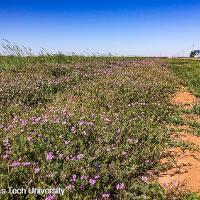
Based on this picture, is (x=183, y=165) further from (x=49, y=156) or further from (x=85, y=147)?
(x=49, y=156)

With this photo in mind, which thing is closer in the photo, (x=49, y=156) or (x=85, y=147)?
(x=49, y=156)

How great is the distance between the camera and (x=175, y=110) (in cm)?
1114

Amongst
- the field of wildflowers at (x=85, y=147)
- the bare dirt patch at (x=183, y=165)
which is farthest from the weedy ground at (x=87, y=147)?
the bare dirt patch at (x=183, y=165)

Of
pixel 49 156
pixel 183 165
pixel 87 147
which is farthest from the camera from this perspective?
pixel 183 165

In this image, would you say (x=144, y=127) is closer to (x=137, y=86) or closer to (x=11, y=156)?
(x=11, y=156)

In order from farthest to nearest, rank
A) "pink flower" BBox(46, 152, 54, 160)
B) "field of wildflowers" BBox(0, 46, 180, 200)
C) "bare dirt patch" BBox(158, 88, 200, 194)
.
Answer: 1. "bare dirt patch" BBox(158, 88, 200, 194)
2. "pink flower" BBox(46, 152, 54, 160)
3. "field of wildflowers" BBox(0, 46, 180, 200)

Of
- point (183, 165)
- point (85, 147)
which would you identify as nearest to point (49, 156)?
point (85, 147)

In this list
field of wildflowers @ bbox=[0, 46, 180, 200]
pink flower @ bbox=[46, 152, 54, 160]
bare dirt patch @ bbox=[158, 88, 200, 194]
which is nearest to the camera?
field of wildflowers @ bbox=[0, 46, 180, 200]

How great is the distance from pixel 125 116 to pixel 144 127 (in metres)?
0.77

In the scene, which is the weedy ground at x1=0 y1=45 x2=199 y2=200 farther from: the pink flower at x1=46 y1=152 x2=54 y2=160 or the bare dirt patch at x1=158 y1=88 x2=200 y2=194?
the bare dirt patch at x1=158 y1=88 x2=200 y2=194

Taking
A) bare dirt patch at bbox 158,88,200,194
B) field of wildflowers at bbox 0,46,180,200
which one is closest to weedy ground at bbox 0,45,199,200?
field of wildflowers at bbox 0,46,180,200

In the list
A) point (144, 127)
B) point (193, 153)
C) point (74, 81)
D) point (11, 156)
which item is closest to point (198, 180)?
point (193, 153)

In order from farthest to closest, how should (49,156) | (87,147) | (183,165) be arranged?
(183,165)
(87,147)
(49,156)

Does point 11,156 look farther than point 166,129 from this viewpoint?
No
